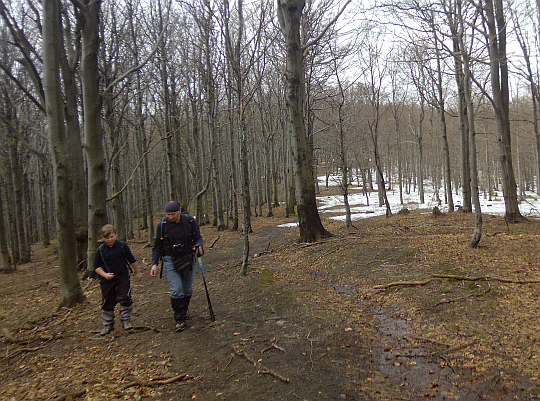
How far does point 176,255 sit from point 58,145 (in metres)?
3.16

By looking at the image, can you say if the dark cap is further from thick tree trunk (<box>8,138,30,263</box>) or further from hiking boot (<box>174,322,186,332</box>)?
thick tree trunk (<box>8,138,30,263</box>)

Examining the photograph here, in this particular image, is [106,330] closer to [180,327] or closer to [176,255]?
[180,327]

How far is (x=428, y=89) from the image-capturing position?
64.4 ft

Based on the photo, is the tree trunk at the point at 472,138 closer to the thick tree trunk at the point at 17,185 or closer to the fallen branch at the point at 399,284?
the fallen branch at the point at 399,284

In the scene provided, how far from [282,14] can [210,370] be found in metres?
9.72

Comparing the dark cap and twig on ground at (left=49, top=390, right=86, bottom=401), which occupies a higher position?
the dark cap

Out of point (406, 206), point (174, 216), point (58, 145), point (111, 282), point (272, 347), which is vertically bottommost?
point (272, 347)

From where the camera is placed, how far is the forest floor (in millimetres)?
3305

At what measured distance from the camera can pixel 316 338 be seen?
424 centimetres

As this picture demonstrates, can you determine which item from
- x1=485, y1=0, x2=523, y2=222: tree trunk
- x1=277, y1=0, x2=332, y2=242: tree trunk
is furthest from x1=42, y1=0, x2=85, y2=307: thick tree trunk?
x1=485, y1=0, x2=523, y2=222: tree trunk

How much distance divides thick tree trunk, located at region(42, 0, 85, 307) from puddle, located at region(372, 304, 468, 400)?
547 cm

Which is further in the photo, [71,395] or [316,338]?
[316,338]

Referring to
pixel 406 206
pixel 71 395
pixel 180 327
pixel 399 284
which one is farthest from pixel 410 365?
pixel 406 206

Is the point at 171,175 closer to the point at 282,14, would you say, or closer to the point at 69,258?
the point at 282,14
